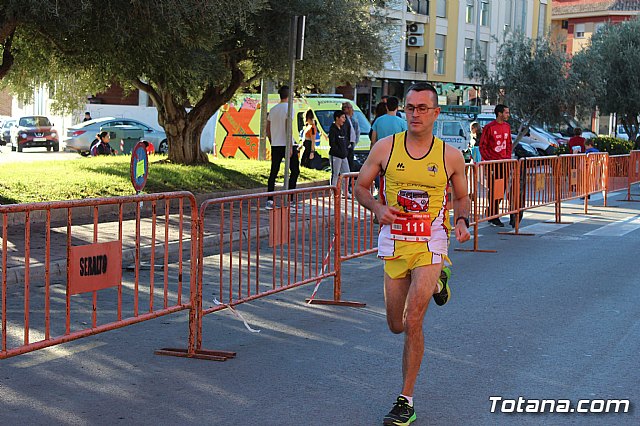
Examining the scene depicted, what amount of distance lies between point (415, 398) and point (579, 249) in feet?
26.5

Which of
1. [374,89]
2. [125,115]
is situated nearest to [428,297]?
[125,115]

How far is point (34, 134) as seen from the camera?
1634 inches

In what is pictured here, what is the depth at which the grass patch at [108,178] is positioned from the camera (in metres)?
17.0

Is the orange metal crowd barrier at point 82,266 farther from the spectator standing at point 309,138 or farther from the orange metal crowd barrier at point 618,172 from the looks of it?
the spectator standing at point 309,138

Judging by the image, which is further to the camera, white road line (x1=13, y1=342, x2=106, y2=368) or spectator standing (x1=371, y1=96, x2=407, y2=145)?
spectator standing (x1=371, y1=96, x2=407, y2=145)

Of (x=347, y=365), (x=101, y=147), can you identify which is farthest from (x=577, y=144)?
(x=347, y=365)

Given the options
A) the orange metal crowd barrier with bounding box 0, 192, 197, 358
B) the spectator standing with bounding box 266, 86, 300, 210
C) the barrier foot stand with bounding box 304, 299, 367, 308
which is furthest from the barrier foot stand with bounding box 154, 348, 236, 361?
the spectator standing with bounding box 266, 86, 300, 210

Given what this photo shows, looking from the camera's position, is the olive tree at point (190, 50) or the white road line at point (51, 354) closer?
the white road line at point (51, 354)

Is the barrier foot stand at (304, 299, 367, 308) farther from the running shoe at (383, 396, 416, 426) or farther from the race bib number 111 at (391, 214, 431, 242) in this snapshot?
the running shoe at (383, 396, 416, 426)

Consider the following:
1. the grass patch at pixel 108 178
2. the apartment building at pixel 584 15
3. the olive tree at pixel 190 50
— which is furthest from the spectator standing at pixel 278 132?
the apartment building at pixel 584 15

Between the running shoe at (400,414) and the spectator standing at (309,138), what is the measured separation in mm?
18917

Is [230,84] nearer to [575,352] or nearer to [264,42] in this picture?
[264,42]

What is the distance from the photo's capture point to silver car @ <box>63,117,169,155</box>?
1542 inches

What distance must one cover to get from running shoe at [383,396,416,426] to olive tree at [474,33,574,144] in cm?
2872
